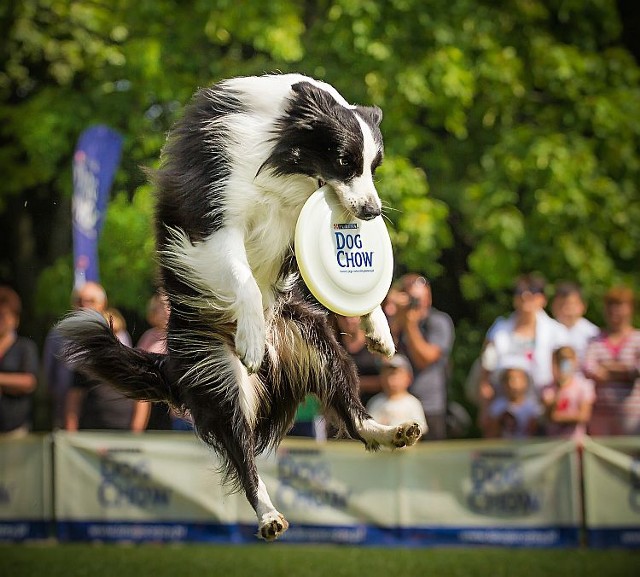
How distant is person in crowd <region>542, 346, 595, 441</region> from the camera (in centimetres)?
908

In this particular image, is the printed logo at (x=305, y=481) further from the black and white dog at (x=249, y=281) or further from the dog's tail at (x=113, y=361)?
the dog's tail at (x=113, y=361)

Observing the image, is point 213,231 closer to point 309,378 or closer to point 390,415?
point 309,378

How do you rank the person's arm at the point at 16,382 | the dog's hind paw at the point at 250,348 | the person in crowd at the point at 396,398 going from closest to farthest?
the dog's hind paw at the point at 250,348
the person in crowd at the point at 396,398
the person's arm at the point at 16,382

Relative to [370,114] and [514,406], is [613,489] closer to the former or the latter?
[514,406]

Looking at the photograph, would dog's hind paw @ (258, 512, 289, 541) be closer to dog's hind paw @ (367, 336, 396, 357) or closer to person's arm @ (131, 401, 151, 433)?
dog's hind paw @ (367, 336, 396, 357)

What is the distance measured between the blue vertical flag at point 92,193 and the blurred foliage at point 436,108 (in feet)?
3.08

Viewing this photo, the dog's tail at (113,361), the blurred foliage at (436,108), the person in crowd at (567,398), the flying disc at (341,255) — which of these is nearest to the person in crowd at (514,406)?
the person in crowd at (567,398)

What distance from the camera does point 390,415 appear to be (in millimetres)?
8906

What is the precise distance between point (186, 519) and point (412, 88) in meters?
5.42

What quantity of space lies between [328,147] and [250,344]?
928 mm

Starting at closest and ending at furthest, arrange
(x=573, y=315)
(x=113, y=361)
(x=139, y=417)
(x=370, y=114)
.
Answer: (x=370, y=114)
(x=113, y=361)
(x=573, y=315)
(x=139, y=417)

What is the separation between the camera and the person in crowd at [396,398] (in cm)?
893

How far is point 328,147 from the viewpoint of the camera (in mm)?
4973

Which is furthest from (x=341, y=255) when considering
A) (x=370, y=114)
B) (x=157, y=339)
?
(x=157, y=339)
